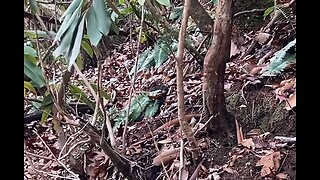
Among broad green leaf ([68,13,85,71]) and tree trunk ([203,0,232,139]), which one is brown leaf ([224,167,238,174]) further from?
broad green leaf ([68,13,85,71])

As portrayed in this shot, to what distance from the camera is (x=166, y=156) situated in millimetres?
1404

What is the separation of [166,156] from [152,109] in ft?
1.26

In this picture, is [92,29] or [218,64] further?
[218,64]

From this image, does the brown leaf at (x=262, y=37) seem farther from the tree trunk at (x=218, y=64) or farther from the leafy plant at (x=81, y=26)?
the leafy plant at (x=81, y=26)

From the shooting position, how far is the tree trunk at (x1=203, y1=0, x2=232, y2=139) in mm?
1212

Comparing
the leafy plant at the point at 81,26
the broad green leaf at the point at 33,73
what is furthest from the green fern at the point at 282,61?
the broad green leaf at the point at 33,73

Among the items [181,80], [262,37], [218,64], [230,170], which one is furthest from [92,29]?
[262,37]

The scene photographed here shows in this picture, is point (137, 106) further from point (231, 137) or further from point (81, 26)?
point (81, 26)

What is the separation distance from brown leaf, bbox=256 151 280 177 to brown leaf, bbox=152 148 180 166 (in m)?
0.27

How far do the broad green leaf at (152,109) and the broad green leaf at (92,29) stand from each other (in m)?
0.84

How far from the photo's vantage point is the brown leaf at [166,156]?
1389mm
